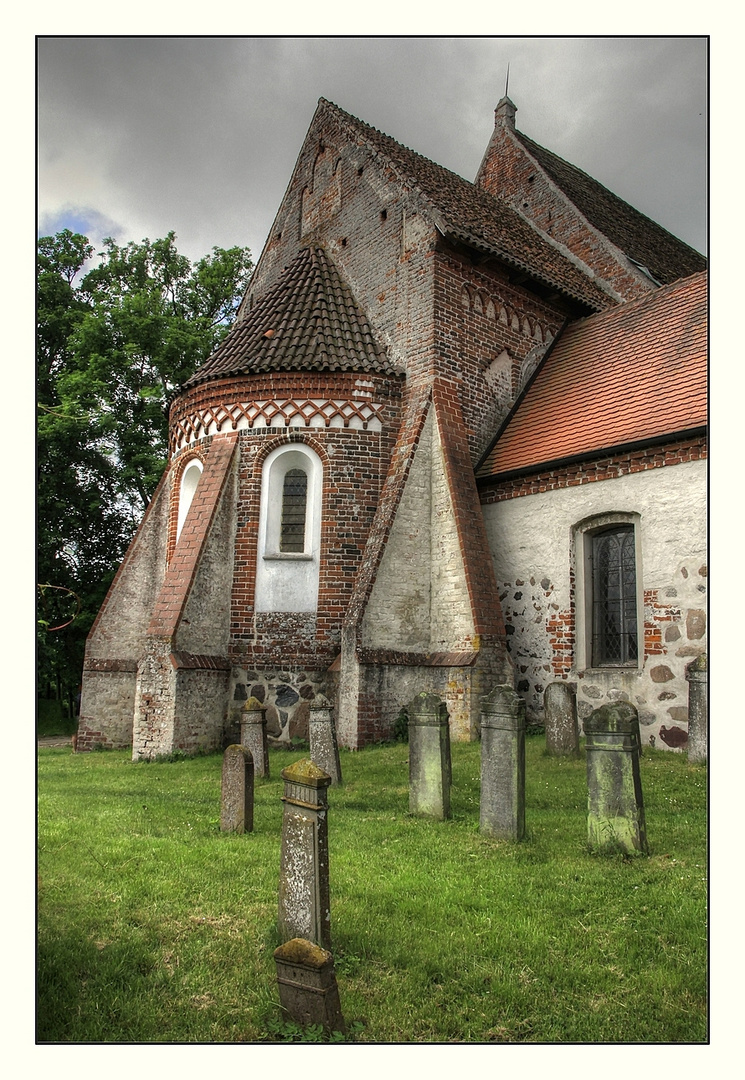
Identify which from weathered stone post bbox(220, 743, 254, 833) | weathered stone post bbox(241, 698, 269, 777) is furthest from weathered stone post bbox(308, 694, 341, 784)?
weathered stone post bbox(220, 743, 254, 833)

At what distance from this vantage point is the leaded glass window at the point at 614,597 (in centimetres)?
1131

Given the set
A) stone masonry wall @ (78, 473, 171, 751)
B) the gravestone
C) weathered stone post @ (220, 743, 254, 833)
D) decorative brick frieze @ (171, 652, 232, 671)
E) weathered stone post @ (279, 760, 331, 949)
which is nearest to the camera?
the gravestone

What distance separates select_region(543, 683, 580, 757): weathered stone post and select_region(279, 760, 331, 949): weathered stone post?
223 inches

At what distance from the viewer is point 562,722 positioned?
9180 millimetres

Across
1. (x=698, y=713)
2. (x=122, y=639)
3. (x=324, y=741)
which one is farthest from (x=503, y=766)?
(x=122, y=639)

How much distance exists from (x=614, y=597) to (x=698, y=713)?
3.33 metres

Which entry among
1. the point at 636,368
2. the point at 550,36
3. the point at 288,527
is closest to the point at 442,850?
the point at 550,36

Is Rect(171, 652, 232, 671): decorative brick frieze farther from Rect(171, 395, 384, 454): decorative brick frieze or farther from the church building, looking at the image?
Rect(171, 395, 384, 454): decorative brick frieze

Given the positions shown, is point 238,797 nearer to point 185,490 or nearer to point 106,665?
point 106,665

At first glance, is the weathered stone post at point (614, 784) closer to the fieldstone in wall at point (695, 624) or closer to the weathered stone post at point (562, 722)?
the weathered stone post at point (562, 722)

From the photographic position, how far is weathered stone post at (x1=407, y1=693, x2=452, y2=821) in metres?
7.02

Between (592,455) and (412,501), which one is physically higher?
(592,455)

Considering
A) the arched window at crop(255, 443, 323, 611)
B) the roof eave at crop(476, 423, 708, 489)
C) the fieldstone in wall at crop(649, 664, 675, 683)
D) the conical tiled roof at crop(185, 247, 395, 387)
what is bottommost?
the fieldstone in wall at crop(649, 664, 675, 683)

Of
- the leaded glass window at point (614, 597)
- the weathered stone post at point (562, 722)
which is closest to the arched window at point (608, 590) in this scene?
the leaded glass window at point (614, 597)
